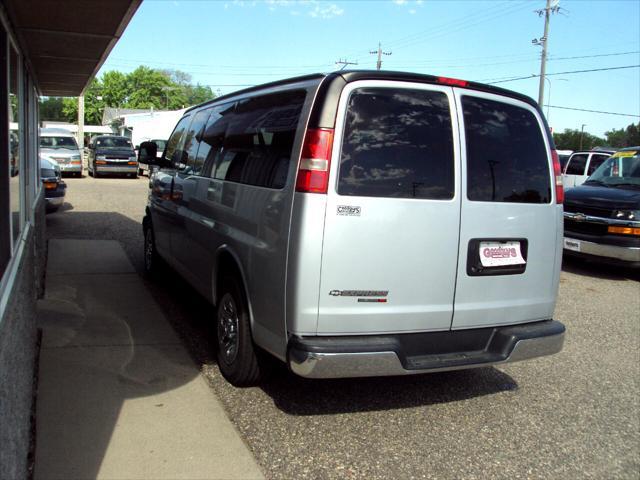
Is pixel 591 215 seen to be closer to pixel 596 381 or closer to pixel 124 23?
pixel 596 381

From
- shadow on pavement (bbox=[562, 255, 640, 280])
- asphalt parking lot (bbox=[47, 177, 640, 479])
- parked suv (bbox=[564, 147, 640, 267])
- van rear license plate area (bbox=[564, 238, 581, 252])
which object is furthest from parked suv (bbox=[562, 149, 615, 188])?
asphalt parking lot (bbox=[47, 177, 640, 479])

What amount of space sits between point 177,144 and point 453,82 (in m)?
3.48

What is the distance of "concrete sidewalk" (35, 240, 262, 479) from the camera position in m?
3.14

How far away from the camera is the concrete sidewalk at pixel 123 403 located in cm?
314

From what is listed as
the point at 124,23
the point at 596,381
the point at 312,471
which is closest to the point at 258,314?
the point at 312,471

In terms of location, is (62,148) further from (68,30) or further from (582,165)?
(68,30)

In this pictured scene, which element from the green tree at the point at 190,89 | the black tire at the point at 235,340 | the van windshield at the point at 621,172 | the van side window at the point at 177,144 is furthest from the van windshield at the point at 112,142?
the green tree at the point at 190,89

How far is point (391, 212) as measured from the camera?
336 cm

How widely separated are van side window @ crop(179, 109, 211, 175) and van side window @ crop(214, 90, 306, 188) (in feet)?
2.31

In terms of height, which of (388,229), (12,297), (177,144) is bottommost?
(12,297)

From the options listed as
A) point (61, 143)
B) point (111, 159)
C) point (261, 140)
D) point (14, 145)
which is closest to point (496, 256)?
point (261, 140)

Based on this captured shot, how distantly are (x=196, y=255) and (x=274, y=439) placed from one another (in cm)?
198

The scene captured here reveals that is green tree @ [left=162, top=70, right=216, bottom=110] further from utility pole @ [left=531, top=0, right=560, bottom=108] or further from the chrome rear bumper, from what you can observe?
the chrome rear bumper

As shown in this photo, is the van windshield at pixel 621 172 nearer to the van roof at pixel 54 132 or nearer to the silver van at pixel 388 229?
the silver van at pixel 388 229
